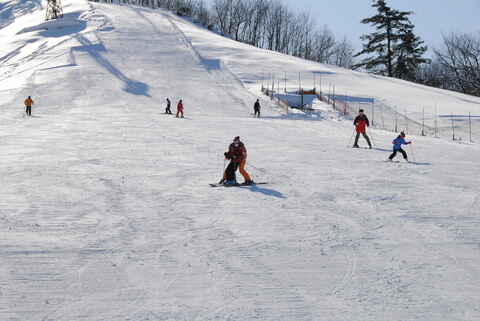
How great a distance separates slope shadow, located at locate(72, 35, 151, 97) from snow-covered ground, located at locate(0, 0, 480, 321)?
11.9 m

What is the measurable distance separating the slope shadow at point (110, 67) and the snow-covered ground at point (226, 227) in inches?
467

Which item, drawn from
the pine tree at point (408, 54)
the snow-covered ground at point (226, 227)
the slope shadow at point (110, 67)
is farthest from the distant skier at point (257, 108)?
the pine tree at point (408, 54)

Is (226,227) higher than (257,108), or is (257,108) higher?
(257,108)

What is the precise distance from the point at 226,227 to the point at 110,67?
34.8 meters

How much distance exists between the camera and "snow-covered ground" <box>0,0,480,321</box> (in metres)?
5.64

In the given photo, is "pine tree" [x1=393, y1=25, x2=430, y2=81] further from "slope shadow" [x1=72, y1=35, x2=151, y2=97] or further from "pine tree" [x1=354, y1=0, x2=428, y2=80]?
"slope shadow" [x1=72, y1=35, x2=151, y2=97]

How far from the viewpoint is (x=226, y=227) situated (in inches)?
325

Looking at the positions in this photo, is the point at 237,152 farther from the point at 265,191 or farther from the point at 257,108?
the point at 257,108

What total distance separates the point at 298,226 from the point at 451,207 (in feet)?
11.4

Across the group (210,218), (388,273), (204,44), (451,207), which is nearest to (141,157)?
(210,218)

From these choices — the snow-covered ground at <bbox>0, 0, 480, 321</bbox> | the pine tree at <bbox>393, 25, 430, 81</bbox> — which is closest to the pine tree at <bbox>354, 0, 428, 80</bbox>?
the pine tree at <bbox>393, 25, 430, 81</bbox>

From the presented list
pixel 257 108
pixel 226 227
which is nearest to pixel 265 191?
pixel 226 227

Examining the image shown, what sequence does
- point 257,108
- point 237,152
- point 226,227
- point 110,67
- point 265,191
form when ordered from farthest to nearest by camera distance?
point 110,67, point 257,108, point 237,152, point 265,191, point 226,227

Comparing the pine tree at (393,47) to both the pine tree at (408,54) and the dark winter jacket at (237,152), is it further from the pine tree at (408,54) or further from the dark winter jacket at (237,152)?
the dark winter jacket at (237,152)
